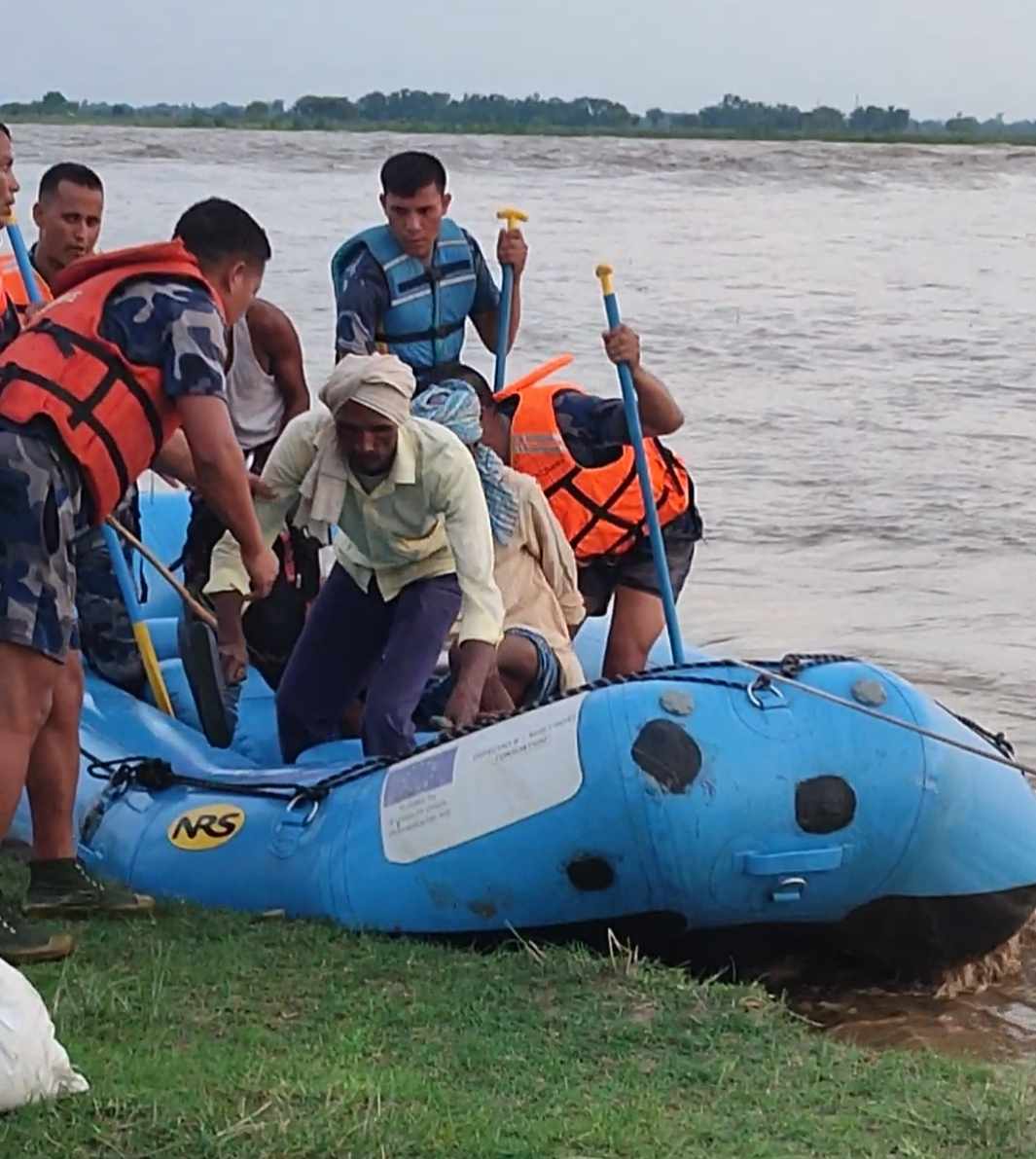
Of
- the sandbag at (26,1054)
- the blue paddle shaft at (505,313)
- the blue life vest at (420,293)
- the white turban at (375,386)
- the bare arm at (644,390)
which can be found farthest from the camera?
the blue paddle shaft at (505,313)

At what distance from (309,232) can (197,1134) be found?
65.8 ft

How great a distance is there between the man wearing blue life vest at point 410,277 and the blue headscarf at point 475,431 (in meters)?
0.64

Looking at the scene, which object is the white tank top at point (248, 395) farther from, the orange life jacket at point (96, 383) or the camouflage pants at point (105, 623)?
the orange life jacket at point (96, 383)

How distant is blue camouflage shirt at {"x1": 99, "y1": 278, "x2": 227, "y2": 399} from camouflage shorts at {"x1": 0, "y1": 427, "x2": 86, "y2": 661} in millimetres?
229

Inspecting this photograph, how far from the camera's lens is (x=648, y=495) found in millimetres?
5355

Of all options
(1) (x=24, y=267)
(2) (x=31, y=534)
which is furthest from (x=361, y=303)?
(2) (x=31, y=534)

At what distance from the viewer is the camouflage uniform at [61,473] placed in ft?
12.5

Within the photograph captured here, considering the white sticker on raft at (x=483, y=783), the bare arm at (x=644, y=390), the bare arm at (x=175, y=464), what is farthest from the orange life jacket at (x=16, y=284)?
the white sticker on raft at (x=483, y=783)

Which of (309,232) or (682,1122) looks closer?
(682,1122)

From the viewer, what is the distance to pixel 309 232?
883 inches

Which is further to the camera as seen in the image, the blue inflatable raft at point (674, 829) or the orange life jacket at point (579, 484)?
the orange life jacket at point (579, 484)

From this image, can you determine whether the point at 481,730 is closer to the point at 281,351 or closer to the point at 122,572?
the point at 122,572

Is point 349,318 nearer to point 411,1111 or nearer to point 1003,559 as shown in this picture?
point 411,1111

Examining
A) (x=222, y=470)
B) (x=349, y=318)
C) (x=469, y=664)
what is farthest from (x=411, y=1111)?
(x=349, y=318)
